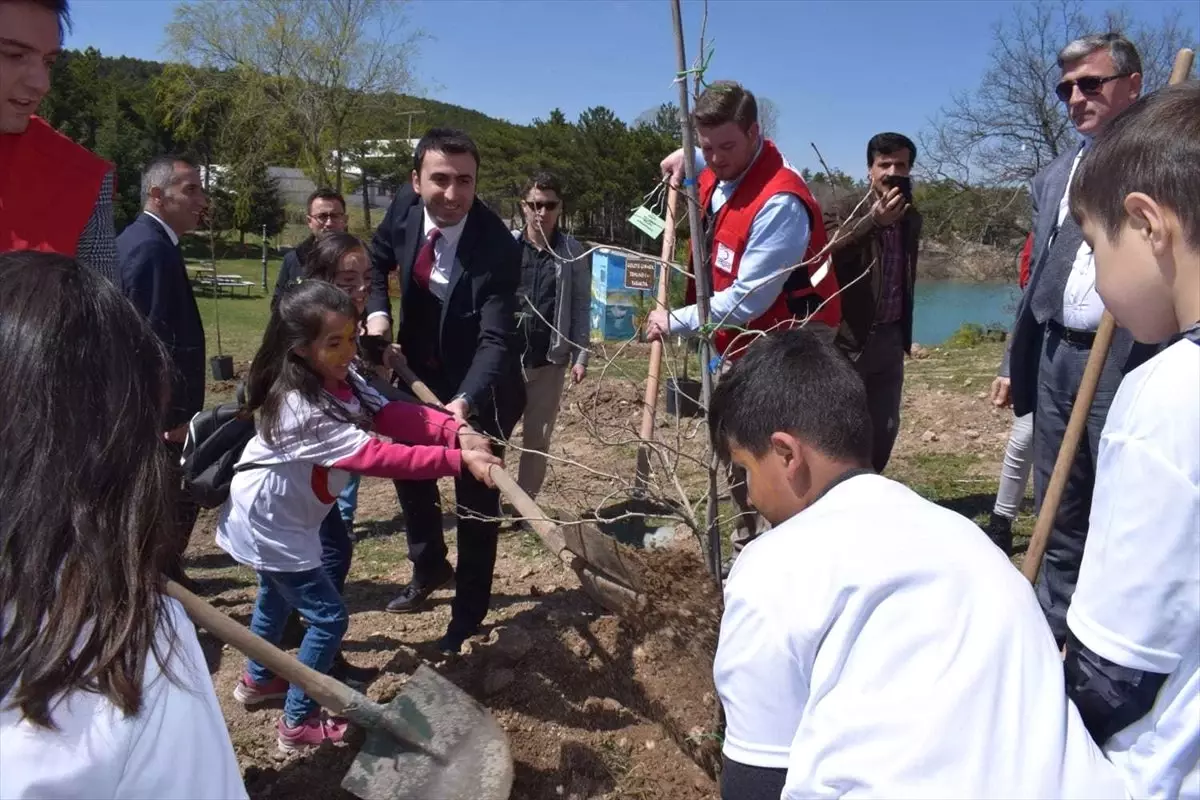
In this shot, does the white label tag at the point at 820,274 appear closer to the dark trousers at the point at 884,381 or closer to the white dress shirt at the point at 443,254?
the dark trousers at the point at 884,381

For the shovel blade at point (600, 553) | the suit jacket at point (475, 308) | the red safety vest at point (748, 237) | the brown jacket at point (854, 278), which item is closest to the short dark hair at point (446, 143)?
the suit jacket at point (475, 308)

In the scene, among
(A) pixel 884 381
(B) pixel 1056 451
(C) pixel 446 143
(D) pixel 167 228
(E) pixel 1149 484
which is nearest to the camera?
(E) pixel 1149 484

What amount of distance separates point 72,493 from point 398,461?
1721 millimetres

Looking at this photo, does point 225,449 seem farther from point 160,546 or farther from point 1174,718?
point 1174,718

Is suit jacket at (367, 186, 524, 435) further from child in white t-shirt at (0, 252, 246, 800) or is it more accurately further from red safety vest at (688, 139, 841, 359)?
child in white t-shirt at (0, 252, 246, 800)

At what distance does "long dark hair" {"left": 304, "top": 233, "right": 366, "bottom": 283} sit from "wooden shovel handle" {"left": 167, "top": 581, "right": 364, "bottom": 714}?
1.83 meters

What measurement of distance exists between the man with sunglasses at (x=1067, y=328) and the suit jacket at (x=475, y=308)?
187 centimetres

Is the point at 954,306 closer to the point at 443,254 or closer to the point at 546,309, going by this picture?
the point at 546,309

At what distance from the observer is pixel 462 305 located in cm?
334

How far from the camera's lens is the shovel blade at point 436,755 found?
94.3 inches

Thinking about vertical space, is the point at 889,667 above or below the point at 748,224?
below

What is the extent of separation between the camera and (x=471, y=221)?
334cm

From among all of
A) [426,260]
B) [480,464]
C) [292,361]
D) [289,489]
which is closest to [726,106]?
[426,260]

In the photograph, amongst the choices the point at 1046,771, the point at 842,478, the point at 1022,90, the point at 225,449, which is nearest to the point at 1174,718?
the point at 1046,771
